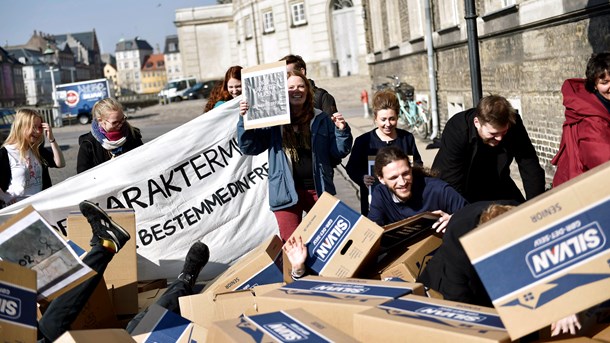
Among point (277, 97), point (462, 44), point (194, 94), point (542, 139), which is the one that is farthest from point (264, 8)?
point (277, 97)

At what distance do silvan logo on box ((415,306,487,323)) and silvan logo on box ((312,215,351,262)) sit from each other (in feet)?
4.53

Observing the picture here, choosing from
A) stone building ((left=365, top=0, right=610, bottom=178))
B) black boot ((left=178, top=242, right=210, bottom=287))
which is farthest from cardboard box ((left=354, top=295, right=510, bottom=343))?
stone building ((left=365, top=0, right=610, bottom=178))

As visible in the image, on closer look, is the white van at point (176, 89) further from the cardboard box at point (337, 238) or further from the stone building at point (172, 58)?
the stone building at point (172, 58)

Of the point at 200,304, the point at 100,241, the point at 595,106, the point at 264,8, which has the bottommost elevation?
the point at 200,304

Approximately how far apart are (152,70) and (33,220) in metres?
195

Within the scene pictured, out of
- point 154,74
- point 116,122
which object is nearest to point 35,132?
point 116,122

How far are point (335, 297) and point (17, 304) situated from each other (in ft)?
5.12

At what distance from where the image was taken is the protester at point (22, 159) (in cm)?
726

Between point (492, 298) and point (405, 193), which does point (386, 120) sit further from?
point (492, 298)

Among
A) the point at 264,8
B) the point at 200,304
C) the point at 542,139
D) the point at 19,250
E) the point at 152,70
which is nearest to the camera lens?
the point at 19,250

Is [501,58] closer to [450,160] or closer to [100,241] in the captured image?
[450,160]

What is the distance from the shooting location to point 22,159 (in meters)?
7.31

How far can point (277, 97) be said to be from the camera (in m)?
6.30

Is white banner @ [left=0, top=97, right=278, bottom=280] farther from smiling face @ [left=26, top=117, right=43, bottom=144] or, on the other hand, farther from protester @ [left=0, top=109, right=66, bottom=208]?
smiling face @ [left=26, top=117, right=43, bottom=144]
